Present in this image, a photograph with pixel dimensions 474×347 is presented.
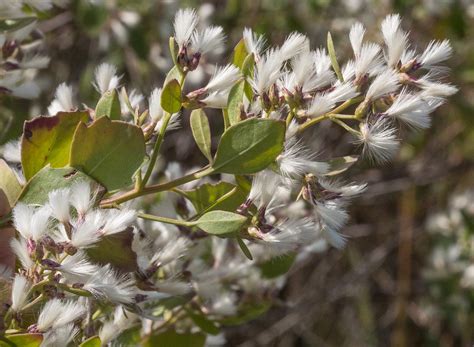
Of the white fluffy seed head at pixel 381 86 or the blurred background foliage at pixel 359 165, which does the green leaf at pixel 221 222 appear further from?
the blurred background foliage at pixel 359 165

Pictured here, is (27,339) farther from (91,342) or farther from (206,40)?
(206,40)

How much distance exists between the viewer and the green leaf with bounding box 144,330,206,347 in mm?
1169

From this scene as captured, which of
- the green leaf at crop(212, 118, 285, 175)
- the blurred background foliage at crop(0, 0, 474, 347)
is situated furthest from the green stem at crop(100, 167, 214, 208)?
the blurred background foliage at crop(0, 0, 474, 347)

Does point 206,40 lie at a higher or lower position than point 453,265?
higher

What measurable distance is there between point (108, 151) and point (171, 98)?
90mm

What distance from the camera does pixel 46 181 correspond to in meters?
0.88

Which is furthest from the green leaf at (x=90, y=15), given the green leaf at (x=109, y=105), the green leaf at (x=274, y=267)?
the green leaf at (x=109, y=105)

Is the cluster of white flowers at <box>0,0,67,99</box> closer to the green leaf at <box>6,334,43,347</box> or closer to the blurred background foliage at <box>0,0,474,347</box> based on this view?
the green leaf at <box>6,334,43,347</box>

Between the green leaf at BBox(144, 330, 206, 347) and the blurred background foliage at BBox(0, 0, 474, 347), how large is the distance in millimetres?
751

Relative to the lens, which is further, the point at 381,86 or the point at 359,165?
the point at 359,165

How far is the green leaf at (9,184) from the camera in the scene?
91cm

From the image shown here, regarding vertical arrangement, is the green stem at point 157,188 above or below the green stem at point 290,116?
below

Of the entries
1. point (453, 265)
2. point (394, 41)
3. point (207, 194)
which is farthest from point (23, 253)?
point (453, 265)

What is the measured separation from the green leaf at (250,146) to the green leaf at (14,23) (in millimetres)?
469
